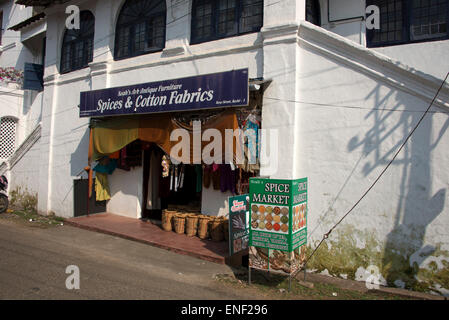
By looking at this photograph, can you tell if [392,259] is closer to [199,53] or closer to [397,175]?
[397,175]

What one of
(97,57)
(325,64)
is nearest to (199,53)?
(325,64)

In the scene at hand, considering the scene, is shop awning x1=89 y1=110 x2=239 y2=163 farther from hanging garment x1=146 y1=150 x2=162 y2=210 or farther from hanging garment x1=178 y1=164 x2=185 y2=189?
hanging garment x1=146 y1=150 x2=162 y2=210

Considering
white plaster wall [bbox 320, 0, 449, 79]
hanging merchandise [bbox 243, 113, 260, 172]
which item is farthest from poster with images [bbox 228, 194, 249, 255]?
white plaster wall [bbox 320, 0, 449, 79]

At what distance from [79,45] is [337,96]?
9937 millimetres

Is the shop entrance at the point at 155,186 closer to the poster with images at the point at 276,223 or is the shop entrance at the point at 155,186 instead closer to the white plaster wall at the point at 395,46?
the poster with images at the point at 276,223

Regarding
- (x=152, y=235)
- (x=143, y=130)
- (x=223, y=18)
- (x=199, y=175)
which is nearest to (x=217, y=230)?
(x=199, y=175)

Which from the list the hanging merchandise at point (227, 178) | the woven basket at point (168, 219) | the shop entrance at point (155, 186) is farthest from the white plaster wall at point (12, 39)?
the hanging merchandise at point (227, 178)

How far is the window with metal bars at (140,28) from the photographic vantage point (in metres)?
10.4

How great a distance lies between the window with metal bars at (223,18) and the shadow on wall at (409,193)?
3806 mm

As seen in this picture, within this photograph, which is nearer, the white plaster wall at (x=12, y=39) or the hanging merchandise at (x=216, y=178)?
the hanging merchandise at (x=216, y=178)

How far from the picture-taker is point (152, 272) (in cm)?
674

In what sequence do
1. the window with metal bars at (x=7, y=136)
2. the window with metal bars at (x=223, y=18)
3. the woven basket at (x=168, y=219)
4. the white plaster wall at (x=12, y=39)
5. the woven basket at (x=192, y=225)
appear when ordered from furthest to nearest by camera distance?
the white plaster wall at (x=12, y=39) < the window with metal bars at (x=7, y=136) < the woven basket at (x=168, y=219) < the woven basket at (x=192, y=225) < the window with metal bars at (x=223, y=18)

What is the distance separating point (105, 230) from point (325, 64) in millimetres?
7163
